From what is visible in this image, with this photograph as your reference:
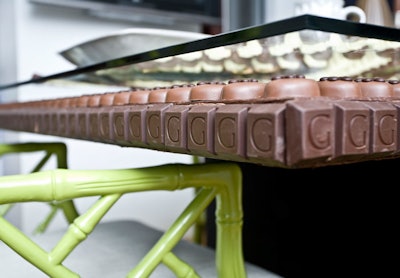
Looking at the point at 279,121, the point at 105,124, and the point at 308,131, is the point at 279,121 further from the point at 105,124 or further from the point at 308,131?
the point at 105,124

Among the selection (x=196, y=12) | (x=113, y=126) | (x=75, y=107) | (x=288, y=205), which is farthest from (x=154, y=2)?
(x=113, y=126)

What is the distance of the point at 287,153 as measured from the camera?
258mm

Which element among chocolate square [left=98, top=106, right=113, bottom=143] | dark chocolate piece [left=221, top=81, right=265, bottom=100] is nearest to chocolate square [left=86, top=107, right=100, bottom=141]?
chocolate square [left=98, top=106, right=113, bottom=143]

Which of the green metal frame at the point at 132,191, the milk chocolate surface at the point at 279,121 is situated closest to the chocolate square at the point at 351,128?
the milk chocolate surface at the point at 279,121

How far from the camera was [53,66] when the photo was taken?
6.43 ft

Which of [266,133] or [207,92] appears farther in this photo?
[207,92]

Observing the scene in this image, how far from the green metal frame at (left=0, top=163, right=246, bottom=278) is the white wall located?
1320 mm

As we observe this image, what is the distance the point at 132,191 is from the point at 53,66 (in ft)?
5.37

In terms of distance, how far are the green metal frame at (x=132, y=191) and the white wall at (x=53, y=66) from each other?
1.32m

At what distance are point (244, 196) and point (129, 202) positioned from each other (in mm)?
1174

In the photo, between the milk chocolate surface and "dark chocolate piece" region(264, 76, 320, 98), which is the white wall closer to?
the milk chocolate surface

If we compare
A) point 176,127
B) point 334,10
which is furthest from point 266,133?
point 334,10

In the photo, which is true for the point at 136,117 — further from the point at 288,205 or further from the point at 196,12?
the point at 196,12

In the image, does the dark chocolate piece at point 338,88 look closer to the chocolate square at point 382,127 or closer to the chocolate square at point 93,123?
the chocolate square at point 382,127
